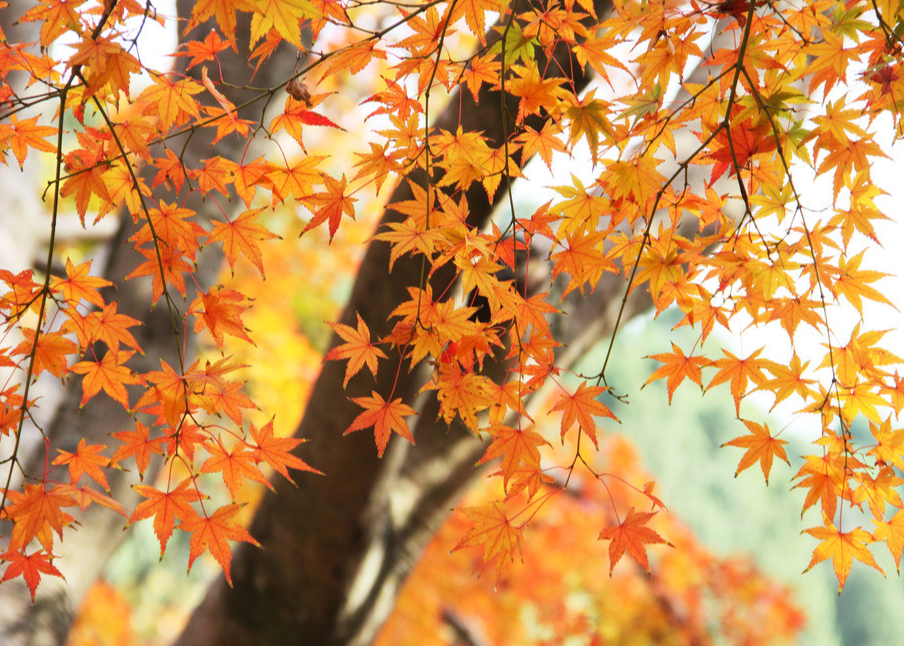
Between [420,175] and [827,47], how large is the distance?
753mm

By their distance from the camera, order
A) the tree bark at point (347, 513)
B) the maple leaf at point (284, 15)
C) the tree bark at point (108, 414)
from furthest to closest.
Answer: the tree bark at point (108, 414)
the tree bark at point (347, 513)
the maple leaf at point (284, 15)

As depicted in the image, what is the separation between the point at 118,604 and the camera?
587cm

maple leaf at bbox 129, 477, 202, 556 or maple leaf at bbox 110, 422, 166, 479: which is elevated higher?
maple leaf at bbox 110, 422, 166, 479

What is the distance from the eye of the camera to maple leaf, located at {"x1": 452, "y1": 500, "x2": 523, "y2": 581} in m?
0.82

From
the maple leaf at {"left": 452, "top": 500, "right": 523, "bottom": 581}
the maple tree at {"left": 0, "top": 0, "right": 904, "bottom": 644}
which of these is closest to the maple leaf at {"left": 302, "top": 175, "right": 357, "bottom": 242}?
the maple tree at {"left": 0, "top": 0, "right": 904, "bottom": 644}

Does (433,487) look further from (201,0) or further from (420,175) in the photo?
(201,0)

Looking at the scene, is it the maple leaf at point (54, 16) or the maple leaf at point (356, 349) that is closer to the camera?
the maple leaf at point (54, 16)

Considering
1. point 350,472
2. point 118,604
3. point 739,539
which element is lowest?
point 118,604

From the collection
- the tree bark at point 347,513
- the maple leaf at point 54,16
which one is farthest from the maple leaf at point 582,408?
the maple leaf at point 54,16

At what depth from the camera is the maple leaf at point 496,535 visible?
82 centimetres

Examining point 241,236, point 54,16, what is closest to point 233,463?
point 241,236

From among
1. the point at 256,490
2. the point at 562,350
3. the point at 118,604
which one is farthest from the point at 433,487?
the point at 118,604

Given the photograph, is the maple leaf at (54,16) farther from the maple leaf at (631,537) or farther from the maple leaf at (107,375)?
the maple leaf at (631,537)

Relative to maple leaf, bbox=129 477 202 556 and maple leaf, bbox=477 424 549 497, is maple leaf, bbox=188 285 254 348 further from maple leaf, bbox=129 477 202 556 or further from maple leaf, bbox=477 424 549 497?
maple leaf, bbox=477 424 549 497
